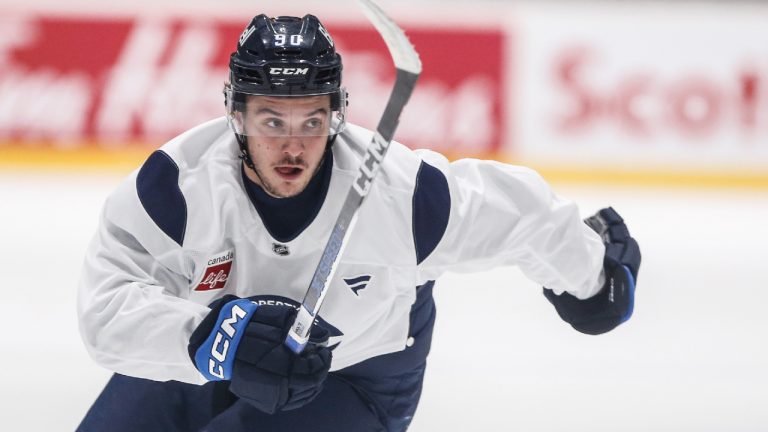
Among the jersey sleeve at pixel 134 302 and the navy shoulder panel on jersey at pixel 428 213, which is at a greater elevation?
the navy shoulder panel on jersey at pixel 428 213

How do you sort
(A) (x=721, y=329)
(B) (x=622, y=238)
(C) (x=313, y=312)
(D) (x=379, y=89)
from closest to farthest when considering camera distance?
1. (C) (x=313, y=312)
2. (B) (x=622, y=238)
3. (A) (x=721, y=329)
4. (D) (x=379, y=89)

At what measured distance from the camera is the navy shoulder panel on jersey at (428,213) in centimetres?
242

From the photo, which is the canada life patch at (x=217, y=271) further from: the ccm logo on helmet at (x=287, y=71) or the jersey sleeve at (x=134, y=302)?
the ccm logo on helmet at (x=287, y=71)

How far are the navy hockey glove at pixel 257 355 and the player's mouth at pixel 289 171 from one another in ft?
0.96

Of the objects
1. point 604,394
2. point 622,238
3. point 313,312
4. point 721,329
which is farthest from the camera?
point 721,329

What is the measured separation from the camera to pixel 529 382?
3.64 m

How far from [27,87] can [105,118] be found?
1.65 ft

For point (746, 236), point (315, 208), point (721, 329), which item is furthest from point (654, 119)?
point (315, 208)

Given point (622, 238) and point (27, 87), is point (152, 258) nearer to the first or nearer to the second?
point (622, 238)

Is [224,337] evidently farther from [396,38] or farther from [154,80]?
[154,80]

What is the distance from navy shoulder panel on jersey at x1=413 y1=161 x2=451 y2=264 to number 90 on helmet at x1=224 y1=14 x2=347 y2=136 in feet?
0.77

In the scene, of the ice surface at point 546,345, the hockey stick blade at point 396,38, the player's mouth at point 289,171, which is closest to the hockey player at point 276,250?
the player's mouth at point 289,171

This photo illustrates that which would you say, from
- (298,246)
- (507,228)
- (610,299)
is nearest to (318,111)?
(298,246)

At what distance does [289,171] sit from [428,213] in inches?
13.1
